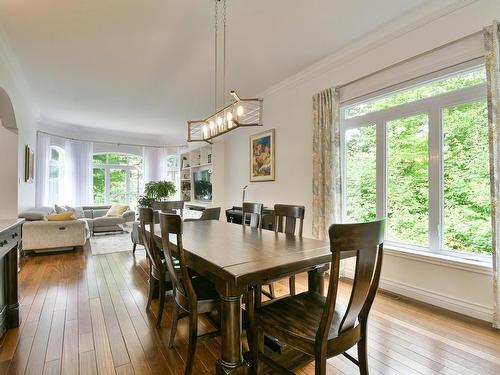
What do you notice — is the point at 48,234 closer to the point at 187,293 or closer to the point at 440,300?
the point at 187,293

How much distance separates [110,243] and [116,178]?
3.41m

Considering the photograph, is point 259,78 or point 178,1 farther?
point 259,78

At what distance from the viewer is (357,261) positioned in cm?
118

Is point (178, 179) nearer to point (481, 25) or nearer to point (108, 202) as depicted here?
point (108, 202)

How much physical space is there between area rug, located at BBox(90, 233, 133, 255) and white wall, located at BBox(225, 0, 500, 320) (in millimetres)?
2770

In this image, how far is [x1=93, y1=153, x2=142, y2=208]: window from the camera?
8.11m

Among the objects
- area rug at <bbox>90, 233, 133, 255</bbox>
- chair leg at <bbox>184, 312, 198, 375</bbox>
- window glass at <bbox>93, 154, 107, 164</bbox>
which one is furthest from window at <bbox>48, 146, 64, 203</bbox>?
chair leg at <bbox>184, 312, 198, 375</bbox>

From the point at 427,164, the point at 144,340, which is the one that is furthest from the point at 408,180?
the point at 144,340

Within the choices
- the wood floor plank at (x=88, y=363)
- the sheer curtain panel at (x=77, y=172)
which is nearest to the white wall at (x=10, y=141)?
the sheer curtain panel at (x=77, y=172)

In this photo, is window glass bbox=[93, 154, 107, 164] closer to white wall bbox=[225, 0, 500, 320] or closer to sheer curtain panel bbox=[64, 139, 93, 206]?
sheer curtain panel bbox=[64, 139, 93, 206]

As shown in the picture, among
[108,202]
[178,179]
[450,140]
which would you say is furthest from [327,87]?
[108,202]

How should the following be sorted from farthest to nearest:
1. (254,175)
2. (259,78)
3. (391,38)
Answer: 1. (254,175)
2. (259,78)
3. (391,38)

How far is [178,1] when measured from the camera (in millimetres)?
2453

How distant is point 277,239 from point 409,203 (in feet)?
5.72
